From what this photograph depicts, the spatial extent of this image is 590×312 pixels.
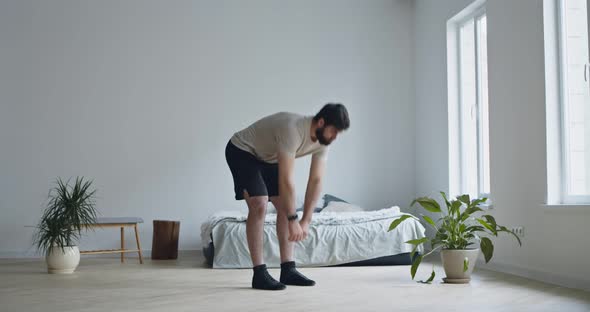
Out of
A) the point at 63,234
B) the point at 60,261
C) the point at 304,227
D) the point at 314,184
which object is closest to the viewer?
the point at 304,227

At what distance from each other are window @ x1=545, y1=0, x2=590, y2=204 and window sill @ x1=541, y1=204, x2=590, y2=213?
10 cm

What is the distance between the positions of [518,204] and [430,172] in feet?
6.83

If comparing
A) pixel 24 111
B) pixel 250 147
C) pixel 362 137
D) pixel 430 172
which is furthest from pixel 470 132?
pixel 24 111

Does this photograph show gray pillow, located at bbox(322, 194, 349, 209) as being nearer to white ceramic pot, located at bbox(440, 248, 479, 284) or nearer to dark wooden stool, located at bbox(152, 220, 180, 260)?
dark wooden stool, located at bbox(152, 220, 180, 260)

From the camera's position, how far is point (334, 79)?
7324 millimetres

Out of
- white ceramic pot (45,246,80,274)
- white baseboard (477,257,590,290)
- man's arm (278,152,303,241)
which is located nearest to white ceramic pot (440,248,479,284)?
white baseboard (477,257,590,290)

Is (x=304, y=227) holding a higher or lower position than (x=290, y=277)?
higher

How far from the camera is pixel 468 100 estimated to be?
620 centimetres

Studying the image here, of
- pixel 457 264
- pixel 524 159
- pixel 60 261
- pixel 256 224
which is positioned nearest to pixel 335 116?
pixel 256 224

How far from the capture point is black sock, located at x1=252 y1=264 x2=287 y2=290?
3.77m

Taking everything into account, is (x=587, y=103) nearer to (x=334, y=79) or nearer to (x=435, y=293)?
(x=435, y=293)

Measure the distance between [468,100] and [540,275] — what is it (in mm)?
2227

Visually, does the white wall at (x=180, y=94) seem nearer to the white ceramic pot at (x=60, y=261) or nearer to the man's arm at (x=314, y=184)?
the white ceramic pot at (x=60, y=261)

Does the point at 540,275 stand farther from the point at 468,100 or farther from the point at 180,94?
the point at 180,94
